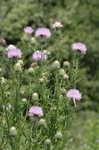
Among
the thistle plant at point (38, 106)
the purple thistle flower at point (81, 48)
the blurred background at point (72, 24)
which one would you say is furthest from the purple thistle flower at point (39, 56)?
the blurred background at point (72, 24)

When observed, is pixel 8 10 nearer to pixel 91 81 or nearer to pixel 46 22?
pixel 46 22

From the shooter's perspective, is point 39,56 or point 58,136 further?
point 39,56

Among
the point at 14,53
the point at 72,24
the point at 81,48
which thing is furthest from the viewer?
the point at 72,24

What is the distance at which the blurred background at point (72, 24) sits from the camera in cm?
690

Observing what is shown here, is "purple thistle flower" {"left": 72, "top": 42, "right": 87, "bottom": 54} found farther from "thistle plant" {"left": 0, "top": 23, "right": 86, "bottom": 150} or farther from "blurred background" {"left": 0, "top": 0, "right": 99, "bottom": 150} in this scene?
"blurred background" {"left": 0, "top": 0, "right": 99, "bottom": 150}

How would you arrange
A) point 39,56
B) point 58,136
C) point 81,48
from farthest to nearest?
point 39,56, point 81,48, point 58,136

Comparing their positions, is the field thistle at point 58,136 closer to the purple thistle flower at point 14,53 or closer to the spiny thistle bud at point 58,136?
the spiny thistle bud at point 58,136

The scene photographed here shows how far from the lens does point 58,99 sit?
8.93ft

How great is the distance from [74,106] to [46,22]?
482 cm

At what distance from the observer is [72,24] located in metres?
7.55

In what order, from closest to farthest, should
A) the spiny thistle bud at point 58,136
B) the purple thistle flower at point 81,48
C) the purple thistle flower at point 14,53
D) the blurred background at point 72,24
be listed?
1. the spiny thistle bud at point 58,136
2. the purple thistle flower at point 14,53
3. the purple thistle flower at point 81,48
4. the blurred background at point 72,24

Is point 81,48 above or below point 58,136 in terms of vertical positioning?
above

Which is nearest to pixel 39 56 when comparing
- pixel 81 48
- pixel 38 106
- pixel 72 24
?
pixel 81 48

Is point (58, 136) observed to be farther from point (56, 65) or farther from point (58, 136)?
point (56, 65)
